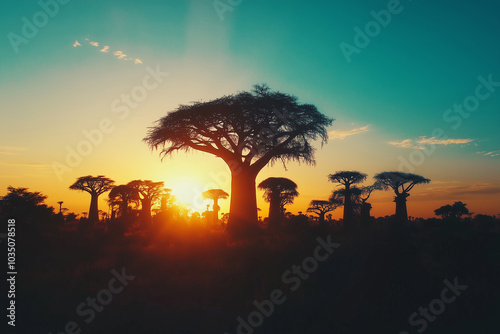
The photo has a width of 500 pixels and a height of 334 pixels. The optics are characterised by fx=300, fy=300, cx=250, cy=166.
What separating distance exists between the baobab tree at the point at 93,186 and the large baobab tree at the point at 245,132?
23671mm

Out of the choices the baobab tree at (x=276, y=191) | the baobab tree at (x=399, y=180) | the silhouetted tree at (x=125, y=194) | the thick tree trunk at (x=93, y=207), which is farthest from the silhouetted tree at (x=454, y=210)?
the thick tree trunk at (x=93, y=207)

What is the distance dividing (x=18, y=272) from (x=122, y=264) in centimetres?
341

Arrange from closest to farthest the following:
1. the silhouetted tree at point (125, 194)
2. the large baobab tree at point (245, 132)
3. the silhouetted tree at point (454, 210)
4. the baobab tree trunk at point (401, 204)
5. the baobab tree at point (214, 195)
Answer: the large baobab tree at point (245, 132) → the baobab tree trunk at point (401, 204) → the silhouetted tree at point (454, 210) → the baobab tree at point (214, 195) → the silhouetted tree at point (125, 194)

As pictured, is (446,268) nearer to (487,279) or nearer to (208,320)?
(487,279)

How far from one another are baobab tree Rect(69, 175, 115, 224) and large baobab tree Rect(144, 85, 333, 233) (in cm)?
2367

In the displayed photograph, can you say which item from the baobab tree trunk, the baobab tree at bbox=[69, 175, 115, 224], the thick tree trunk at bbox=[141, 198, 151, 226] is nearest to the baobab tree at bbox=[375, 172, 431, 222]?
the baobab tree trunk

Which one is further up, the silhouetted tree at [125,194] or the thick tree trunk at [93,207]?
the silhouetted tree at [125,194]

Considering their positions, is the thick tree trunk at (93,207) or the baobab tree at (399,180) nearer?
the baobab tree at (399,180)

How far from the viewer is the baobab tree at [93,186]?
128 feet

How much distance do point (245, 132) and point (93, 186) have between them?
95.4 ft

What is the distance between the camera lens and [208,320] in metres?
7.43

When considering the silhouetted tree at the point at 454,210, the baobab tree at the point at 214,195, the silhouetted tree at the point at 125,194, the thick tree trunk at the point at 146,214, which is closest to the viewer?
the thick tree trunk at the point at 146,214

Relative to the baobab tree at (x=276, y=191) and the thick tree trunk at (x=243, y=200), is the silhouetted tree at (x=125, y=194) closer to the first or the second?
the baobab tree at (x=276, y=191)

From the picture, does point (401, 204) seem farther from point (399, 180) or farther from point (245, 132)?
point (245, 132)
